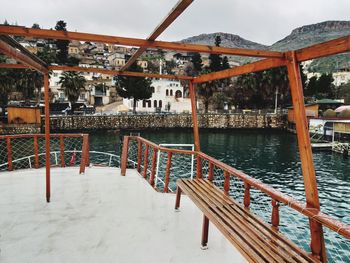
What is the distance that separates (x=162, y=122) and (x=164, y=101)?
15.0 m

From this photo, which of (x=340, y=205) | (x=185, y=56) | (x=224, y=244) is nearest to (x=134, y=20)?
(x=224, y=244)

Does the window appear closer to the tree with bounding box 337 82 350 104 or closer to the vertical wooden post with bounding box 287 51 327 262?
the tree with bounding box 337 82 350 104

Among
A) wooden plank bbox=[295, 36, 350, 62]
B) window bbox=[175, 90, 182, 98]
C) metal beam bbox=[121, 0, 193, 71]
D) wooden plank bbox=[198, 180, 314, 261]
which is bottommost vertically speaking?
wooden plank bbox=[198, 180, 314, 261]

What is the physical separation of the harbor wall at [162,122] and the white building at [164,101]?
1220cm

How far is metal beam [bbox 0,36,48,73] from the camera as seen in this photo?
2.98 metres

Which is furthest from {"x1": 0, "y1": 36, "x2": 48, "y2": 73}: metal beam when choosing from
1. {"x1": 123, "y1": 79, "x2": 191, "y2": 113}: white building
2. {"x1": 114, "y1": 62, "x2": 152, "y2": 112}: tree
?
{"x1": 123, "y1": 79, "x2": 191, "y2": 113}: white building

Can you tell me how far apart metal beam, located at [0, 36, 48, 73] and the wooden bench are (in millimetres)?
2960

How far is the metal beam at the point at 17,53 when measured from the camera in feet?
9.77

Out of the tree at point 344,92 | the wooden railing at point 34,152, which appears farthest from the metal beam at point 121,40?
the tree at point 344,92

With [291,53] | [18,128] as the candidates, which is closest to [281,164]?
[291,53]

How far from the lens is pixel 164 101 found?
215ft

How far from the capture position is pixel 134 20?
136 inches

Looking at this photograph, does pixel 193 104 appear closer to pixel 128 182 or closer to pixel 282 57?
pixel 128 182

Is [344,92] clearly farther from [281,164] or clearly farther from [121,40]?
[121,40]
